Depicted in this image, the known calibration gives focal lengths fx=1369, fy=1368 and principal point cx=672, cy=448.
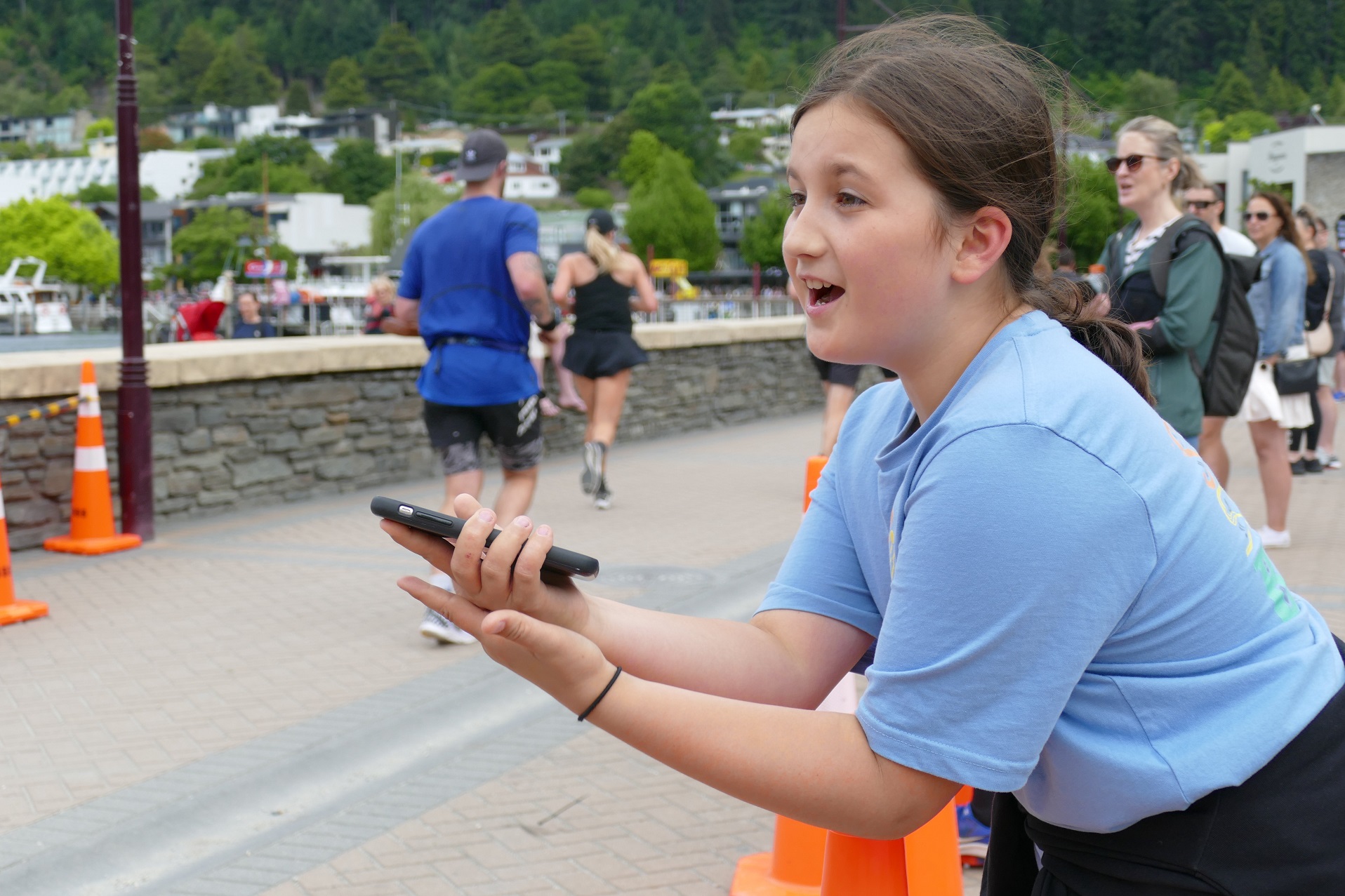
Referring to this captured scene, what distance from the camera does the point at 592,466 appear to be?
906 centimetres

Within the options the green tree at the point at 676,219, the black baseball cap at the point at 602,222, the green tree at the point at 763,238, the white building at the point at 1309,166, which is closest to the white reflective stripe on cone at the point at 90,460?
the black baseball cap at the point at 602,222

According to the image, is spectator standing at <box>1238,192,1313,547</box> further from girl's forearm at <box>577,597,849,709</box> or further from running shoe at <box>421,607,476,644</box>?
girl's forearm at <box>577,597,849,709</box>

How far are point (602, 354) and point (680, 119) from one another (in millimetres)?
173178

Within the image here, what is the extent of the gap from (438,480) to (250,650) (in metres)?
5.07

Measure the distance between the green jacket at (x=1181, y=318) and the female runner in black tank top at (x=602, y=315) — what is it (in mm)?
4782

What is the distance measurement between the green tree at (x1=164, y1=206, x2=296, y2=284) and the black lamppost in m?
144

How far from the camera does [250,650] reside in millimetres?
5387

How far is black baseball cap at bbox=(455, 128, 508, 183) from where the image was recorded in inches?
227

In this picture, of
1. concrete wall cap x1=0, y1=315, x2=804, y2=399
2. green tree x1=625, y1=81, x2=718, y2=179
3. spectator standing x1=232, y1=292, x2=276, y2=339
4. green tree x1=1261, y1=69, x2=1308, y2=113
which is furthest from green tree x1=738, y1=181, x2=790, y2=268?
concrete wall cap x1=0, y1=315, x2=804, y2=399

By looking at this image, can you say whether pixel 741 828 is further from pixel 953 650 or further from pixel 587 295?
pixel 587 295

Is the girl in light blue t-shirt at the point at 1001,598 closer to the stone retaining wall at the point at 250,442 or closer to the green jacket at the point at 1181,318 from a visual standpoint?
the green jacket at the point at 1181,318

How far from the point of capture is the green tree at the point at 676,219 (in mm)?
148500

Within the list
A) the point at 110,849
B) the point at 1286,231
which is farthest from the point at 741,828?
the point at 1286,231

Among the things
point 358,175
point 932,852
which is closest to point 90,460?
point 932,852
